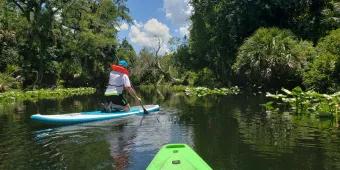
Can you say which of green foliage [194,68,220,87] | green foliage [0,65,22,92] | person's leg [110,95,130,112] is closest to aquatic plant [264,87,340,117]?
person's leg [110,95,130,112]

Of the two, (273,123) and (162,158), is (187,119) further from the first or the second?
(162,158)

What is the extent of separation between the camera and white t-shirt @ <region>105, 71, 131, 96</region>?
49.6 feet

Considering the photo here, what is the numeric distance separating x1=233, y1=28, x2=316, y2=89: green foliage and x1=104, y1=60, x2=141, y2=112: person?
A: 53.9 ft

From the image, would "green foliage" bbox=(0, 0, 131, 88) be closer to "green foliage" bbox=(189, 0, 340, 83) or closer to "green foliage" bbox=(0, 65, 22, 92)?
"green foliage" bbox=(0, 65, 22, 92)

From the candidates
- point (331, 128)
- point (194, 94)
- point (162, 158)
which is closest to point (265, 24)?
point (194, 94)

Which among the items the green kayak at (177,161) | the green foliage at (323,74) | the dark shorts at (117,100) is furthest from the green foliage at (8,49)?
the green kayak at (177,161)

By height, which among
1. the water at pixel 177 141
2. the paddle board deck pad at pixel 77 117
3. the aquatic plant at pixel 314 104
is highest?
the aquatic plant at pixel 314 104

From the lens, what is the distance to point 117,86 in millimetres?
15242

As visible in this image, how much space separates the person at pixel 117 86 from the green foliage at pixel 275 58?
647 inches

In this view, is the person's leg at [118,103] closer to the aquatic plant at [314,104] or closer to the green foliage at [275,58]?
the aquatic plant at [314,104]

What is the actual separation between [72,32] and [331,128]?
38.9m

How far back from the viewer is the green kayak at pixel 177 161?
6.73 m

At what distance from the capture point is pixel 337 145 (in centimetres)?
1012

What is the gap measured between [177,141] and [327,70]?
14078 millimetres
